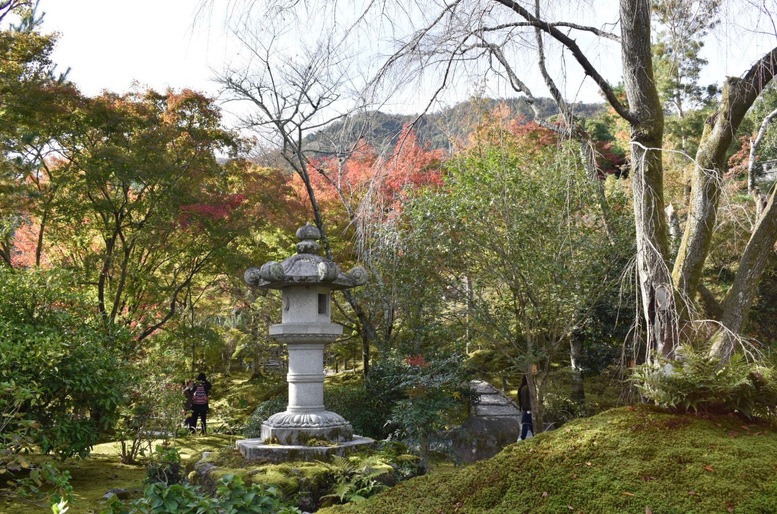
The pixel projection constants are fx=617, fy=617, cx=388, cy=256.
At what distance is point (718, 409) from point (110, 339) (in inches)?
276

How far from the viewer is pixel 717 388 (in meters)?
2.97

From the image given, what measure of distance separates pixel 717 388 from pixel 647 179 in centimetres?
186

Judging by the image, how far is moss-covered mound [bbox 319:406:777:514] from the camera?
2354 millimetres

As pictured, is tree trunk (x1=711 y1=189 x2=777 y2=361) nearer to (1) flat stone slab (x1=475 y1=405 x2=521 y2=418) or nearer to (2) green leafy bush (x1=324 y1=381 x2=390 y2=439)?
(2) green leafy bush (x1=324 y1=381 x2=390 y2=439)

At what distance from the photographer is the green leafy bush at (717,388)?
296cm

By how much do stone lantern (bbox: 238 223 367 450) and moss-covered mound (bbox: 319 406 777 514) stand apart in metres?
3.75

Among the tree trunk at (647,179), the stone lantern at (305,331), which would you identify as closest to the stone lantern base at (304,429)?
the stone lantern at (305,331)

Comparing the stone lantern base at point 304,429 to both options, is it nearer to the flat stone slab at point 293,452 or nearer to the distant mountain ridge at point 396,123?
the flat stone slab at point 293,452

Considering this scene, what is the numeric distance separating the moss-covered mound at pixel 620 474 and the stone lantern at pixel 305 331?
3751mm

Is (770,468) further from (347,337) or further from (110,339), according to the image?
(347,337)

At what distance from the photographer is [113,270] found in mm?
11789

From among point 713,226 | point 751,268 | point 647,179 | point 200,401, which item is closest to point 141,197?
point 200,401

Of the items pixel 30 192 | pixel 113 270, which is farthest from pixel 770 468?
pixel 113 270

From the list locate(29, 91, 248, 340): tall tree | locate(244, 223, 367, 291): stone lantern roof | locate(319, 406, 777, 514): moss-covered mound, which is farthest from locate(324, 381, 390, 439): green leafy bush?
locate(319, 406, 777, 514): moss-covered mound
